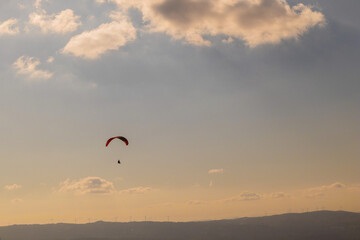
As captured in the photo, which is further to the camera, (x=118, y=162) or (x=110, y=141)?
(x=110, y=141)

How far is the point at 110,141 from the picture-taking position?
109 m

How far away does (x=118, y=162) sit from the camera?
325ft

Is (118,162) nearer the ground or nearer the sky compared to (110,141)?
nearer the ground

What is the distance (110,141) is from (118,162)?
37.6 ft
